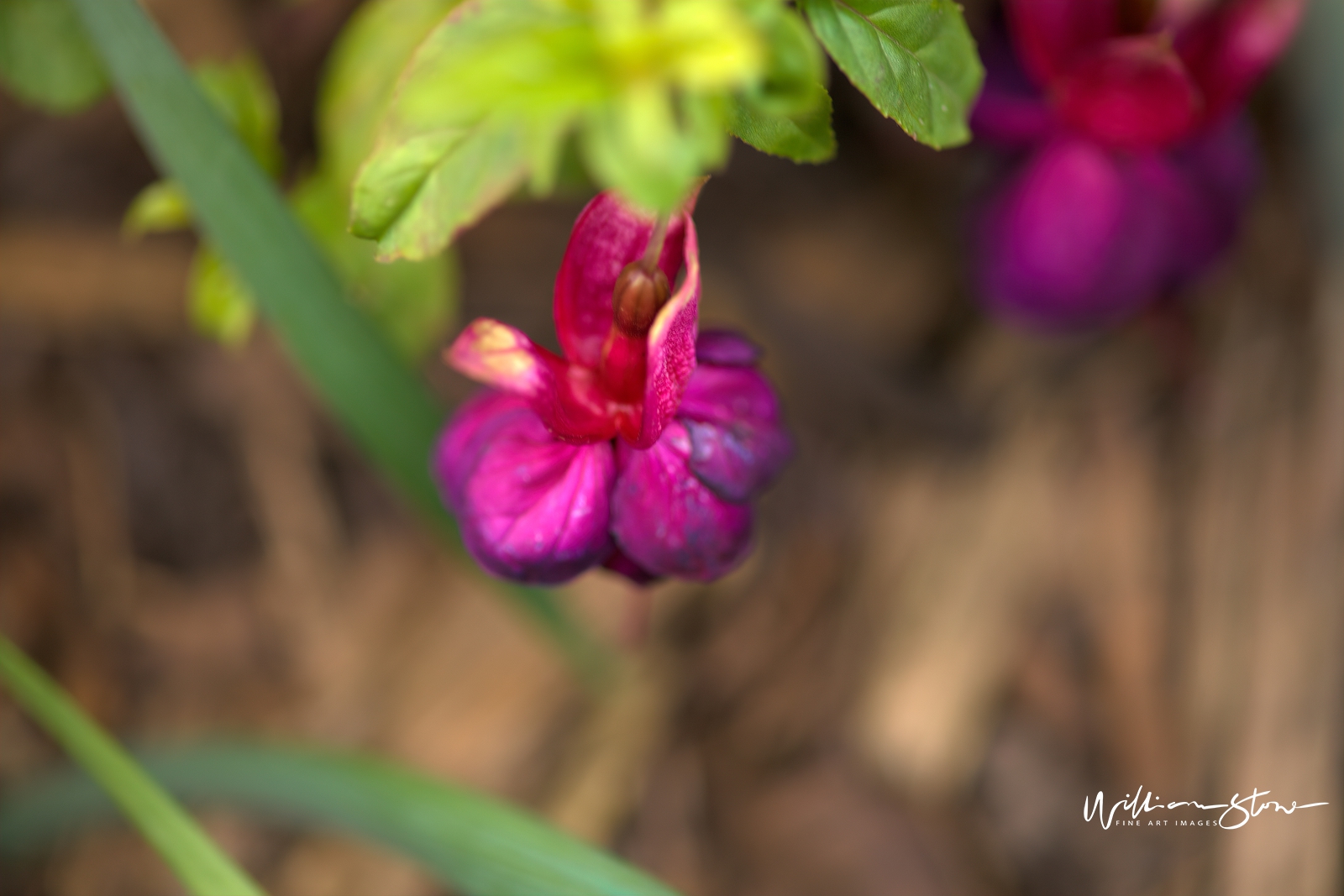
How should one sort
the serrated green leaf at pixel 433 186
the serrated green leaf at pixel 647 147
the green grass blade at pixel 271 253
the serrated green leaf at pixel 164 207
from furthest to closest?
the serrated green leaf at pixel 164 207
the green grass blade at pixel 271 253
the serrated green leaf at pixel 433 186
the serrated green leaf at pixel 647 147

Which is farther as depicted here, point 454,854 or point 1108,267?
point 1108,267

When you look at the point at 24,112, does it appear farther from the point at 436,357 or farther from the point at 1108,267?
the point at 1108,267

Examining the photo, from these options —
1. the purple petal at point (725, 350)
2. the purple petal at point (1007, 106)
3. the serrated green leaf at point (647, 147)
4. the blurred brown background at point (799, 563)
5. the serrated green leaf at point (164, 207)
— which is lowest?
the blurred brown background at point (799, 563)

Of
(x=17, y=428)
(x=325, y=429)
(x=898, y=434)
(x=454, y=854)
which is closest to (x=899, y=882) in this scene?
(x=898, y=434)

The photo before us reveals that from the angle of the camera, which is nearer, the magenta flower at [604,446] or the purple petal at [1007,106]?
the magenta flower at [604,446]

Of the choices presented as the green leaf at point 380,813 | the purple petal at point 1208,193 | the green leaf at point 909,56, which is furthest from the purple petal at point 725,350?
the purple petal at point 1208,193

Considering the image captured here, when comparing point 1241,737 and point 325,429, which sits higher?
point 325,429

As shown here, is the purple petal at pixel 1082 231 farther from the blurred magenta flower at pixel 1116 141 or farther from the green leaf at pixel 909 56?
the green leaf at pixel 909 56
